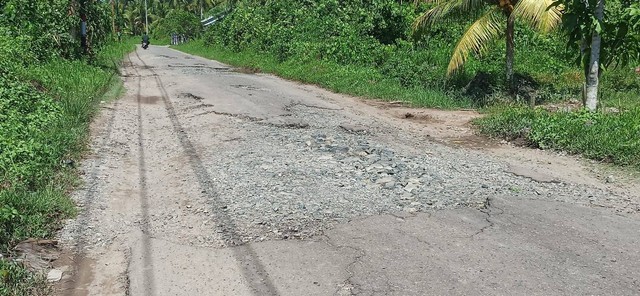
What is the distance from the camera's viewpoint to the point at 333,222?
14.2 ft

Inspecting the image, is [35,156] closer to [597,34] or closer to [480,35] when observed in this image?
[597,34]

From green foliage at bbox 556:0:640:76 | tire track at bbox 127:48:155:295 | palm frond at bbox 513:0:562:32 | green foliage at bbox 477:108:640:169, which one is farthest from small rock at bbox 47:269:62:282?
palm frond at bbox 513:0:562:32

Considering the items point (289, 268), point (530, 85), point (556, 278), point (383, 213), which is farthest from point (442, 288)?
point (530, 85)

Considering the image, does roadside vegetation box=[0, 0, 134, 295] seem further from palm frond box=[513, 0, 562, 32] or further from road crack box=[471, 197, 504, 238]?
palm frond box=[513, 0, 562, 32]

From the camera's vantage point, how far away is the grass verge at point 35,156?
3961 mm

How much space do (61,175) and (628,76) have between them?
12.7 meters

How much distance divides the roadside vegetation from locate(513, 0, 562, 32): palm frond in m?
8.14

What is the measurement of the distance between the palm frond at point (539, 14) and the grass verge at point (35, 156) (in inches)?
320

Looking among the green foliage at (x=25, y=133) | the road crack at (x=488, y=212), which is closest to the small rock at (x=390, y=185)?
the road crack at (x=488, y=212)

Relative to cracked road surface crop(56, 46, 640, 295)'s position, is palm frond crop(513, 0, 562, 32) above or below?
above

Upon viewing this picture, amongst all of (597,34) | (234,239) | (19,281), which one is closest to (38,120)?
(19,281)

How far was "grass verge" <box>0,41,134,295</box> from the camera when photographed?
3961mm

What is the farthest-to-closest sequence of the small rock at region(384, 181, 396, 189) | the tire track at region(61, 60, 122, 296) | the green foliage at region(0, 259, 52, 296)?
the small rock at region(384, 181, 396, 189), the tire track at region(61, 60, 122, 296), the green foliage at region(0, 259, 52, 296)

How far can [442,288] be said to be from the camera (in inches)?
128
